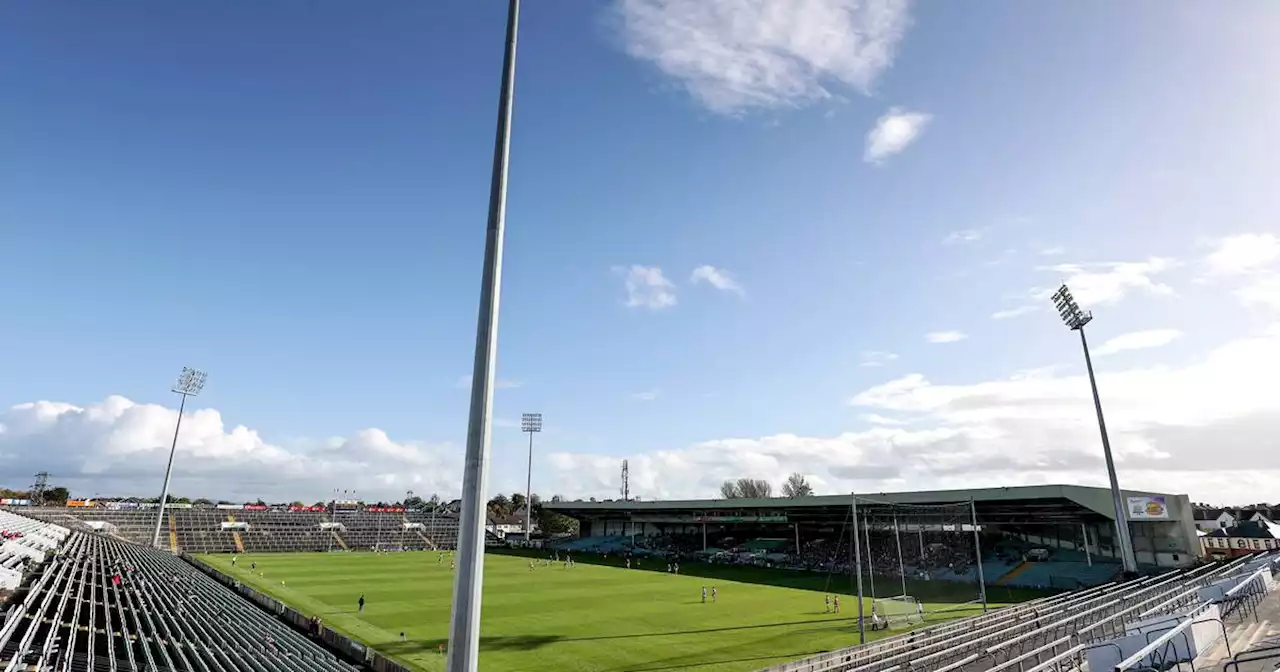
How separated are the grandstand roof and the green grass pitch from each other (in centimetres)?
686

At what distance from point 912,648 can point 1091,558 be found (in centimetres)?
4271

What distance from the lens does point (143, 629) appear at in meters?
25.6

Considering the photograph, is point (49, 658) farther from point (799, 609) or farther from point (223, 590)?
point (799, 609)

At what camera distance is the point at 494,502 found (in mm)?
165500

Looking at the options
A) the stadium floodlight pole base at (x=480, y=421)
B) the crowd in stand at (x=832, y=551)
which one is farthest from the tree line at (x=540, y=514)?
the stadium floodlight pole base at (x=480, y=421)

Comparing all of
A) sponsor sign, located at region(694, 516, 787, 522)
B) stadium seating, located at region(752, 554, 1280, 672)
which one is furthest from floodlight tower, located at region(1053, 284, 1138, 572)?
sponsor sign, located at region(694, 516, 787, 522)

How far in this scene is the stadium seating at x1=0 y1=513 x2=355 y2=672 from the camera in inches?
791

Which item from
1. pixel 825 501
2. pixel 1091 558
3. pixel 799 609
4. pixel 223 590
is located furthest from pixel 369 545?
pixel 1091 558

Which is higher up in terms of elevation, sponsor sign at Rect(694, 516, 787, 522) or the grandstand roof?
the grandstand roof

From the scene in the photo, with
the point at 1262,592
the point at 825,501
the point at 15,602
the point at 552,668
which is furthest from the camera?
the point at 825,501

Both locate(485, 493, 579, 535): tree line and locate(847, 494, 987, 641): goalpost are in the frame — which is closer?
locate(847, 494, 987, 641): goalpost

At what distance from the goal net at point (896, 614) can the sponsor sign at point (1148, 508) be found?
22.8m

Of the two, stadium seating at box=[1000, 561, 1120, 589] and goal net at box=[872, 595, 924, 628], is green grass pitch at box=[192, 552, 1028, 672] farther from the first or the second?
stadium seating at box=[1000, 561, 1120, 589]

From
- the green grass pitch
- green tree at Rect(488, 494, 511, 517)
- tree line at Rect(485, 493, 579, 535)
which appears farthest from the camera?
green tree at Rect(488, 494, 511, 517)
